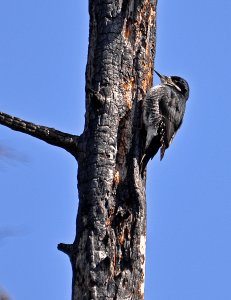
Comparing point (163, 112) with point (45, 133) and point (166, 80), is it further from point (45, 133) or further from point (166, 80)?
point (45, 133)

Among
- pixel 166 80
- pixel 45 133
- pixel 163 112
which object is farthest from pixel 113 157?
pixel 166 80

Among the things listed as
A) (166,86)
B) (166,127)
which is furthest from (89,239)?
(166,86)

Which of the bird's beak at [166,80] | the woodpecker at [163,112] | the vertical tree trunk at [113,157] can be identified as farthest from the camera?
the bird's beak at [166,80]

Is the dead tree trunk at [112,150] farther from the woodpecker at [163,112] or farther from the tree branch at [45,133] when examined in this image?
the woodpecker at [163,112]

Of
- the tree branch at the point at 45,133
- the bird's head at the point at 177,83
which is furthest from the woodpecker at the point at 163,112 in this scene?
the tree branch at the point at 45,133

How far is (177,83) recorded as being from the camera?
8344 mm

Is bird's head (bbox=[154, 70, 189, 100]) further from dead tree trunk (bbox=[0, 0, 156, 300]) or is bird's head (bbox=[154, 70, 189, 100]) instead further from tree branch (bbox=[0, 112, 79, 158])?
tree branch (bbox=[0, 112, 79, 158])

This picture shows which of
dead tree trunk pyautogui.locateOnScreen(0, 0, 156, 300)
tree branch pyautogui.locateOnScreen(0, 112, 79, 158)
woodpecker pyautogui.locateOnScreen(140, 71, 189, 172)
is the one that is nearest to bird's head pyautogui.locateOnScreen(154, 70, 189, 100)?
woodpecker pyautogui.locateOnScreen(140, 71, 189, 172)

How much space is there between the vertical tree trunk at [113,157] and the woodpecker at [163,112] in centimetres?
9

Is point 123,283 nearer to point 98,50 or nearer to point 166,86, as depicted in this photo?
point 98,50

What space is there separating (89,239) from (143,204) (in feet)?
1.61

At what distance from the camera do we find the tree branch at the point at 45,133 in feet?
17.8

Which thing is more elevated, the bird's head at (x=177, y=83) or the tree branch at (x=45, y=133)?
the bird's head at (x=177, y=83)

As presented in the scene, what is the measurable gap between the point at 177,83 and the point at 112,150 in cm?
289
